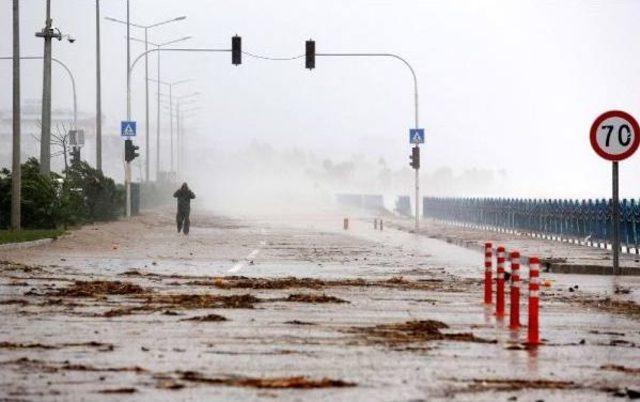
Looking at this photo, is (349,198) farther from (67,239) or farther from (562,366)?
(562,366)

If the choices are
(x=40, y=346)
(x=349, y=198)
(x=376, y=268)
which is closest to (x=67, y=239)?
(x=376, y=268)

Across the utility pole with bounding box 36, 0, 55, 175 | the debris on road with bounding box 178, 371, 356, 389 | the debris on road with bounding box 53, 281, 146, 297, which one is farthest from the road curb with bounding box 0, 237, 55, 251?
the debris on road with bounding box 178, 371, 356, 389

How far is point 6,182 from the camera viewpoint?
4141 centimetres

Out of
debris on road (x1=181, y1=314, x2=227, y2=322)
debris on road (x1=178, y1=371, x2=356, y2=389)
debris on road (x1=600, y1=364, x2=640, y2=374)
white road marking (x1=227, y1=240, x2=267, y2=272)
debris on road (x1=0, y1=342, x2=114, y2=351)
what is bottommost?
debris on road (x1=600, y1=364, x2=640, y2=374)

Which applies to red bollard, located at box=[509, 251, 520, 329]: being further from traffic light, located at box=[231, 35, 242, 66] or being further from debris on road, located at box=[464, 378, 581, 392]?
traffic light, located at box=[231, 35, 242, 66]

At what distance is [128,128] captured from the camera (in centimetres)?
6016

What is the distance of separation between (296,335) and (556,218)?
33.1 metres

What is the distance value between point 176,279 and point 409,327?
837 centimetres

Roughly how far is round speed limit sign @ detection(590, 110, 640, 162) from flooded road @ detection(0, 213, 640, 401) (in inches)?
90.0

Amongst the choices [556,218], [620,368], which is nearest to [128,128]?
[556,218]

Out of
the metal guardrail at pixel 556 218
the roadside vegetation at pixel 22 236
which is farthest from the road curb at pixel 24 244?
the metal guardrail at pixel 556 218

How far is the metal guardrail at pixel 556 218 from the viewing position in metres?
37.1

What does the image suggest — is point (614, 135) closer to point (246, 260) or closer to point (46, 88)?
point (246, 260)

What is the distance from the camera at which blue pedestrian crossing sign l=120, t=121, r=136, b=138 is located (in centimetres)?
5962
